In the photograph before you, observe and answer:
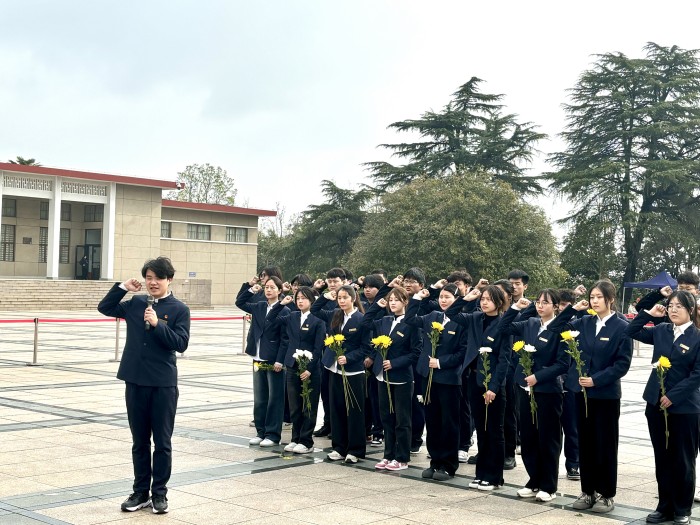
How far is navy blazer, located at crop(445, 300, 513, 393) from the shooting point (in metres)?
7.86

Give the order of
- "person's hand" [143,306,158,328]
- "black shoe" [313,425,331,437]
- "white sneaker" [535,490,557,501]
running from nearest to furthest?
"person's hand" [143,306,158,328], "white sneaker" [535,490,557,501], "black shoe" [313,425,331,437]

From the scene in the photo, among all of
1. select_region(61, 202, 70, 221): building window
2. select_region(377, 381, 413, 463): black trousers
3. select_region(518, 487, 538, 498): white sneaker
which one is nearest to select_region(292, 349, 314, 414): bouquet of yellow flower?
select_region(377, 381, 413, 463): black trousers

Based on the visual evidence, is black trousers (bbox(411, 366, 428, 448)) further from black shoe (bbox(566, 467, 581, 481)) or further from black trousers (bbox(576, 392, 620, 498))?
black trousers (bbox(576, 392, 620, 498))

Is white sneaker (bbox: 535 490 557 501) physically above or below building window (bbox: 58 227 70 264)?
below

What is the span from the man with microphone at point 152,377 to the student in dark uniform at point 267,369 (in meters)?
2.66

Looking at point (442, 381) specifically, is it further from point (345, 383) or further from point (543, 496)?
point (543, 496)

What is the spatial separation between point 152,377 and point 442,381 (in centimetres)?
279

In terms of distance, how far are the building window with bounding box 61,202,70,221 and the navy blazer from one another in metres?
47.0

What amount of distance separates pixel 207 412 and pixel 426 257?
29172mm

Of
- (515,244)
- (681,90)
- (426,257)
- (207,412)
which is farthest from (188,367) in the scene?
(681,90)

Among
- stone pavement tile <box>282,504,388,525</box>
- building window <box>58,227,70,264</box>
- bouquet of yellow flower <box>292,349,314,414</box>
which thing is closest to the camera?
stone pavement tile <box>282,504,388,525</box>

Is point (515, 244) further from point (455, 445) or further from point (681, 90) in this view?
point (455, 445)

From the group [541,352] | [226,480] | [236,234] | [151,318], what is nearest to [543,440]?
[541,352]

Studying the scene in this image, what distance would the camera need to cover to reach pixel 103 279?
4903 cm
